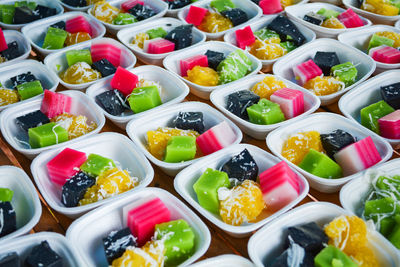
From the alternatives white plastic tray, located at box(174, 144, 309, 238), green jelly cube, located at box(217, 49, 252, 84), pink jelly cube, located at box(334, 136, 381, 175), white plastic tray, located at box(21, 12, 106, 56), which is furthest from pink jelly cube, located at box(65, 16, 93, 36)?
pink jelly cube, located at box(334, 136, 381, 175)

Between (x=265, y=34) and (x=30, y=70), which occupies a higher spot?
(x=265, y=34)

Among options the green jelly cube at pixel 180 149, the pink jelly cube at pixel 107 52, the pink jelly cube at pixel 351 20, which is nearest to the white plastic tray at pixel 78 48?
the pink jelly cube at pixel 107 52

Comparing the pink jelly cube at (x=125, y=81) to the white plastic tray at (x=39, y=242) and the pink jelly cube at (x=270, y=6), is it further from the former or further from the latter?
the pink jelly cube at (x=270, y=6)

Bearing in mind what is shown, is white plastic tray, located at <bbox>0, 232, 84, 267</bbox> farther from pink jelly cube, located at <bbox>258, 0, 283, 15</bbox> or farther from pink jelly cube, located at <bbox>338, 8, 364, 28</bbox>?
pink jelly cube, located at <bbox>338, 8, 364, 28</bbox>

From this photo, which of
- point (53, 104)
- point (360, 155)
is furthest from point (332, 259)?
point (53, 104)

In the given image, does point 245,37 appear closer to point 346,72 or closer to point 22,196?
point 346,72

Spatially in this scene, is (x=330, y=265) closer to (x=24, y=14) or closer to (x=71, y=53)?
(x=71, y=53)
